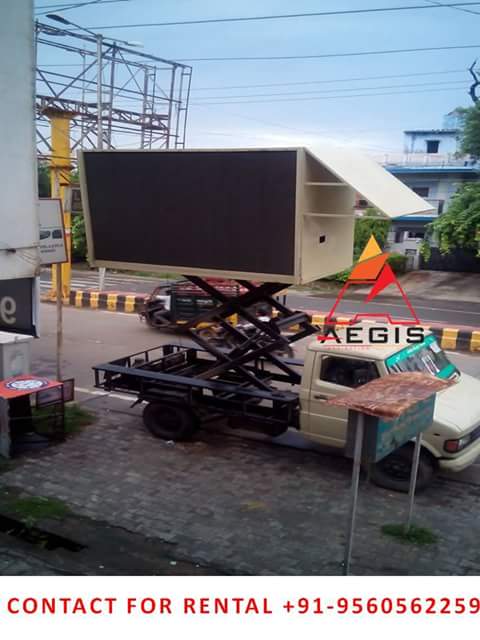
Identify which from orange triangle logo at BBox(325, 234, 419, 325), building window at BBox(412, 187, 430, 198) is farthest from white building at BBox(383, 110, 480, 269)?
orange triangle logo at BBox(325, 234, 419, 325)

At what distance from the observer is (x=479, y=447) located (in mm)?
6770

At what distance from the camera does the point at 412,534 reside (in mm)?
5828

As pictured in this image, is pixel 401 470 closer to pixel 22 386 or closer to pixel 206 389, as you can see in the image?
pixel 206 389

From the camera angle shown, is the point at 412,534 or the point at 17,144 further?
the point at 412,534

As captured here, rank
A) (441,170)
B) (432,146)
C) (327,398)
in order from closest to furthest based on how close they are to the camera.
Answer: (327,398)
(441,170)
(432,146)

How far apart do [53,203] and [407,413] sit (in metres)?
6.10

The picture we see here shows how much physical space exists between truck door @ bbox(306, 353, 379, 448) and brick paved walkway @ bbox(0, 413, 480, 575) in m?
0.53

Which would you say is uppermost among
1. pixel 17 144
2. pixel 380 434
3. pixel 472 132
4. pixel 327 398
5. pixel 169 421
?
pixel 472 132

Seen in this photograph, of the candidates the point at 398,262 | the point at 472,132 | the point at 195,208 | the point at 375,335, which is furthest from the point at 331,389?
the point at 398,262

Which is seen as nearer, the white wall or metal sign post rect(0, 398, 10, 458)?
the white wall

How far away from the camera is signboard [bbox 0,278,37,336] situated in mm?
6062

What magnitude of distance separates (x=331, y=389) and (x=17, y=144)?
4134mm

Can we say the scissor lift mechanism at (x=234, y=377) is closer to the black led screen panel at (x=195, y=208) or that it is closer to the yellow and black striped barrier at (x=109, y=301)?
the black led screen panel at (x=195, y=208)

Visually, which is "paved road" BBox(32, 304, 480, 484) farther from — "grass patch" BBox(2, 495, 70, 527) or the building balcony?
the building balcony
